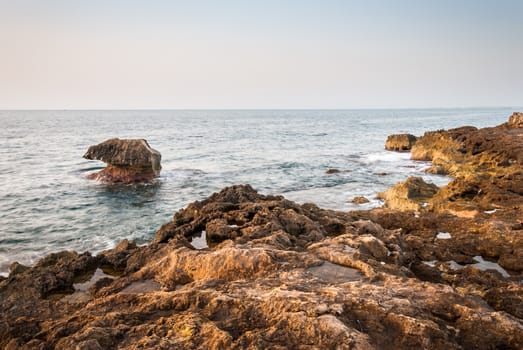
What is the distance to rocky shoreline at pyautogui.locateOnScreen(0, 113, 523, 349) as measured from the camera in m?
4.17

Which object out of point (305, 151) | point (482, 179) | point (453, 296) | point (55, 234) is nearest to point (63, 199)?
point (55, 234)

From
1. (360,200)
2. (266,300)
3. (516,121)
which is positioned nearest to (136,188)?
(360,200)

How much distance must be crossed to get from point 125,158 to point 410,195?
751 inches

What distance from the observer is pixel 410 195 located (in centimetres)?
1616

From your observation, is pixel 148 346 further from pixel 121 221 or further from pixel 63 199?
pixel 63 199

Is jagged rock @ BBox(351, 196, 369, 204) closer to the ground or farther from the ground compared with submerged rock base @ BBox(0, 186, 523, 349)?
closer to the ground

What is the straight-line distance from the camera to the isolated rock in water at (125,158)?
2370cm

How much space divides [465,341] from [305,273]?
2.44 metres

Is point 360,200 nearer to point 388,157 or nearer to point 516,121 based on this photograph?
point 388,157

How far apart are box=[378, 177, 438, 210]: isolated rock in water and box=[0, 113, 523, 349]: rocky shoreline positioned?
3949 millimetres

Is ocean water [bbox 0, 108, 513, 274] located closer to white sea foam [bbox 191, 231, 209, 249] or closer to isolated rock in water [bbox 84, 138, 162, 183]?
isolated rock in water [bbox 84, 138, 162, 183]

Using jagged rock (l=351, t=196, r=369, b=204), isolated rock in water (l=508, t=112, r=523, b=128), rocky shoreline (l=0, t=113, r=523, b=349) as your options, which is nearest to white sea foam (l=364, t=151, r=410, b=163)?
isolated rock in water (l=508, t=112, r=523, b=128)

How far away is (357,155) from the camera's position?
4153 cm

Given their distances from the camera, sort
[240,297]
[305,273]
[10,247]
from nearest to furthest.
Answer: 1. [240,297]
2. [305,273]
3. [10,247]
